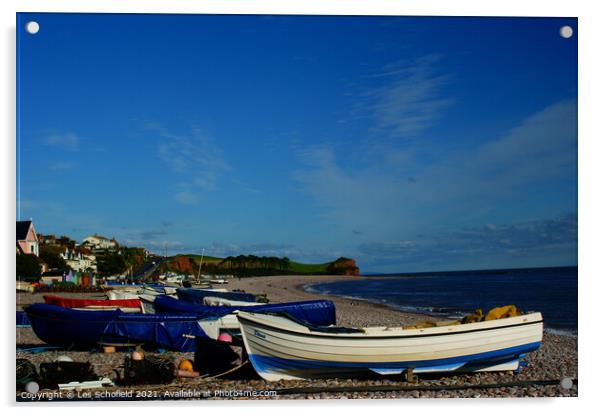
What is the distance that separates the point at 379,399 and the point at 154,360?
8.06 feet

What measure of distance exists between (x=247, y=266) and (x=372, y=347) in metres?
4.43

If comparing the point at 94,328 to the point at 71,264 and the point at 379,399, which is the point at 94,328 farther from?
the point at 379,399

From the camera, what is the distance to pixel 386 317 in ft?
44.7

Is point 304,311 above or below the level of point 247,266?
below

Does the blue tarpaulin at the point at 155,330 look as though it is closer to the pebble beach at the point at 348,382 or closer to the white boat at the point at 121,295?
the pebble beach at the point at 348,382

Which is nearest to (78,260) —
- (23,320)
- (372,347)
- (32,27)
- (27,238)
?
(23,320)

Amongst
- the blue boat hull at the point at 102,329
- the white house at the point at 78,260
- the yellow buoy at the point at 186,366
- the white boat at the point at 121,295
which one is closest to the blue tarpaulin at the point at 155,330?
the blue boat hull at the point at 102,329

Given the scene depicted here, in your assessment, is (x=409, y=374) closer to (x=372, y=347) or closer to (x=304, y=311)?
(x=372, y=347)

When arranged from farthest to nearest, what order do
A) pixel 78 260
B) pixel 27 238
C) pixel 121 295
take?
pixel 121 295 → pixel 78 260 → pixel 27 238

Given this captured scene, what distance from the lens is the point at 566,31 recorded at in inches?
274

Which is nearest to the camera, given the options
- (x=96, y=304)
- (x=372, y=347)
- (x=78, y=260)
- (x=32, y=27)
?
(x=32, y=27)

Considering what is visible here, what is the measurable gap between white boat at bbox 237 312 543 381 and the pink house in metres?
2.40

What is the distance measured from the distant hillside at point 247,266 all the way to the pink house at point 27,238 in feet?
7.77
